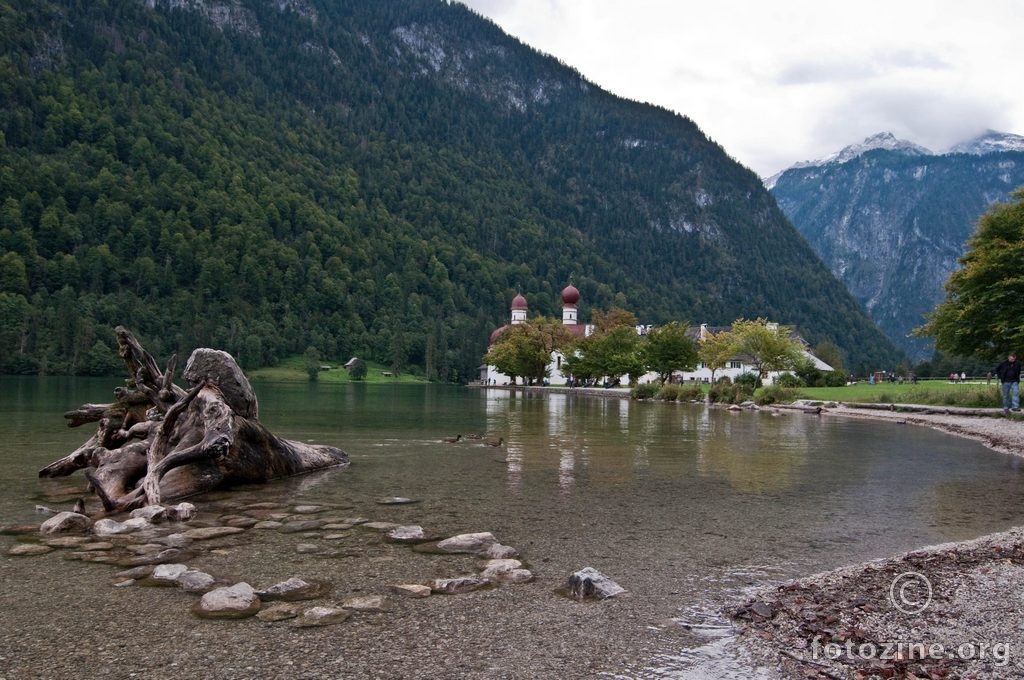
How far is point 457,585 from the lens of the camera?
328 inches

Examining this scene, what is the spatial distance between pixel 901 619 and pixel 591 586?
9.94ft

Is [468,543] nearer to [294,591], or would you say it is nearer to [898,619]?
[294,591]

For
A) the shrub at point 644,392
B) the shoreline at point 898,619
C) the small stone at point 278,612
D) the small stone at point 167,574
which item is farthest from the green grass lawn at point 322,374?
the shoreline at point 898,619

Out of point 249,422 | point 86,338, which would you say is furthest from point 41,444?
point 86,338

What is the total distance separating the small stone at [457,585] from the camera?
8.23 meters

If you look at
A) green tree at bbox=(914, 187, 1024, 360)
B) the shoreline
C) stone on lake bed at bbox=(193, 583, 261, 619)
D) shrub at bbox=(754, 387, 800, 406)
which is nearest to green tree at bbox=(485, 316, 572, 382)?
shrub at bbox=(754, 387, 800, 406)

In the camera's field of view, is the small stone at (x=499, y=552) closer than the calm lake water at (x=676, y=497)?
No

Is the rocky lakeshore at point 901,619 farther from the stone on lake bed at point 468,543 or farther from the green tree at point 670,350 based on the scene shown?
the green tree at point 670,350

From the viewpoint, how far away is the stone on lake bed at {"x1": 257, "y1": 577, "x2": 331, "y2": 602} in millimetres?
7859

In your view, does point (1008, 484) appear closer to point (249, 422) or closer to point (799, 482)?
point (799, 482)

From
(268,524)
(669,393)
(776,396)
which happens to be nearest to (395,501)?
(268,524)

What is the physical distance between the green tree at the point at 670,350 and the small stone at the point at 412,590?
Result: 8937cm

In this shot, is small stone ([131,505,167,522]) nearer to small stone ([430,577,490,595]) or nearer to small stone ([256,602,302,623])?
small stone ([256,602,302,623])

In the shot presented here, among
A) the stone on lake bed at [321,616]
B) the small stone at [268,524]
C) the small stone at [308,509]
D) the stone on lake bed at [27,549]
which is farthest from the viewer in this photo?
the small stone at [308,509]
